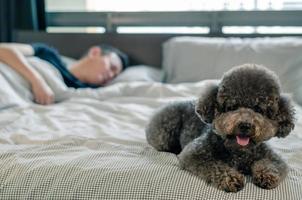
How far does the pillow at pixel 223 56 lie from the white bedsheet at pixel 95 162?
648 mm

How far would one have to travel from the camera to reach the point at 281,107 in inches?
44.9

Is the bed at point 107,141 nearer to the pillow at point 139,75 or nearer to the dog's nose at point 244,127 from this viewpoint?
the pillow at point 139,75

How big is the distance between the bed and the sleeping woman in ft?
0.18

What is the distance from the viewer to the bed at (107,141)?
46.1 inches

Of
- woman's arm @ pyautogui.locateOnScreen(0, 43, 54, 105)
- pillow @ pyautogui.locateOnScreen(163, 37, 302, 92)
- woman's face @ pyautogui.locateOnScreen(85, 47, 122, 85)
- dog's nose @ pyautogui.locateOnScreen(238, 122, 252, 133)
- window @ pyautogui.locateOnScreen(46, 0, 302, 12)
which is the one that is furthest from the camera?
window @ pyautogui.locateOnScreen(46, 0, 302, 12)

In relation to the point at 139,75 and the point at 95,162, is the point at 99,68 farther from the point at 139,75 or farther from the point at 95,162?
the point at 95,162

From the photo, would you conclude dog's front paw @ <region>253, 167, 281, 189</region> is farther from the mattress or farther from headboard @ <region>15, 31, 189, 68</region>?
headboard @ <region>15, 31, 189, 68</region>

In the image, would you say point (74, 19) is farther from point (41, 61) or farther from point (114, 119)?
point (114, 119)

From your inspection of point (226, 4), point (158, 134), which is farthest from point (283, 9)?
point (158, 134)

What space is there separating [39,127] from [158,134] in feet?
1.75

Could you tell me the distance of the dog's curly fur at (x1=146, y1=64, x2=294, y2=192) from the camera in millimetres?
1111

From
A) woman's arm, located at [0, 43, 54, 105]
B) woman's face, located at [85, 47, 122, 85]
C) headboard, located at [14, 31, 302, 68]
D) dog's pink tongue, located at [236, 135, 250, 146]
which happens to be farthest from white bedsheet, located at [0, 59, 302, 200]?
headboard, located at [14, 31, 302, 68]

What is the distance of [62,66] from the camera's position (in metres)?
2.51

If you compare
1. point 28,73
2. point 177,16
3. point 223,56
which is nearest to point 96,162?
point 28,73
